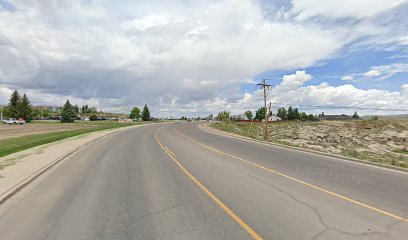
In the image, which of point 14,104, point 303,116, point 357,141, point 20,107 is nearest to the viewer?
point 357,141

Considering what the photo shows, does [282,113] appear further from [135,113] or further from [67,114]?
[67,114]

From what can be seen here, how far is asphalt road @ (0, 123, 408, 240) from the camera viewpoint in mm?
4754

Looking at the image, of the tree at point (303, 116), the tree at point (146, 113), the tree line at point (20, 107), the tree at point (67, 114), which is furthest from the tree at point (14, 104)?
the tree at point (303, 116)

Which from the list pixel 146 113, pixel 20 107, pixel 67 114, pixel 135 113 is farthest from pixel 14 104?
pixel 135 113

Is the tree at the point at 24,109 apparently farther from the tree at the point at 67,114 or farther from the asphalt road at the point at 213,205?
the asphalt road at the point at 213,205

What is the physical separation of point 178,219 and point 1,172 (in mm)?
8801

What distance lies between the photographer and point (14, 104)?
9069cm

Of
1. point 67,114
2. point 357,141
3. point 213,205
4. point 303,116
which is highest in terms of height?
point 67,114

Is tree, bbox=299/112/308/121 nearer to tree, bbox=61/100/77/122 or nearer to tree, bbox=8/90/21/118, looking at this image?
tree, bbox=61/100/77/122

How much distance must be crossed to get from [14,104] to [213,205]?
362 ft

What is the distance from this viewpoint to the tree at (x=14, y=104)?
287ft

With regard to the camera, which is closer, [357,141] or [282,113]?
[357,141]

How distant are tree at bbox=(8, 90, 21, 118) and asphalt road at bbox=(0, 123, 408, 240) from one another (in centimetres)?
9852

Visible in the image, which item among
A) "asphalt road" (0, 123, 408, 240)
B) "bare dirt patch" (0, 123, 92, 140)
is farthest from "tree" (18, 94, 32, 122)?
"asphalt road" (0, 123, 408, 240)
